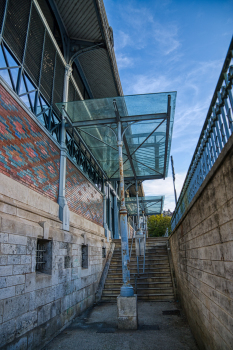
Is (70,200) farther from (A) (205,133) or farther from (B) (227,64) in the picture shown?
(B) (227,64)

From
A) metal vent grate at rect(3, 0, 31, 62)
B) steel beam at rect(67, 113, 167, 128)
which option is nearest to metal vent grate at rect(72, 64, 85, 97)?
steel beam at rect(67, 113, 167, 128)

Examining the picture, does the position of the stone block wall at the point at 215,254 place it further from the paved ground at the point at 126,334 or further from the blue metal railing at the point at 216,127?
the paved ground at the point at 126,334

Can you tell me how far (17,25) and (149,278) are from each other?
9244mm

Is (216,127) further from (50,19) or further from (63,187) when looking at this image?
(50,19)

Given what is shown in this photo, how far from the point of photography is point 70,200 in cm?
773

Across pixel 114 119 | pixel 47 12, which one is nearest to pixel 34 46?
pixel 47 12

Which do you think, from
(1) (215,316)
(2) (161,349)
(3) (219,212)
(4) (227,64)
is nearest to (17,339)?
(2) (161,349)

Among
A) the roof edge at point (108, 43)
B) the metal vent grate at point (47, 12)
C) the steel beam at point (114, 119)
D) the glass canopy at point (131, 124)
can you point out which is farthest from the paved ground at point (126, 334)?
the metal vent grate at point (47, 12)

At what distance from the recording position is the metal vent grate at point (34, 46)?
20.3 ft

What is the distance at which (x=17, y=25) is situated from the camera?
18.4 feet

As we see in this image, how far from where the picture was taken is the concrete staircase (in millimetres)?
8750

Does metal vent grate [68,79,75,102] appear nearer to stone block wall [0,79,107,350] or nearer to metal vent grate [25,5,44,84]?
metal vent grate [25,5,44,84]

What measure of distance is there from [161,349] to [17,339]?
263 centimetres

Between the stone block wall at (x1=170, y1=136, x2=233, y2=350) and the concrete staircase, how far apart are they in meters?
4.70
